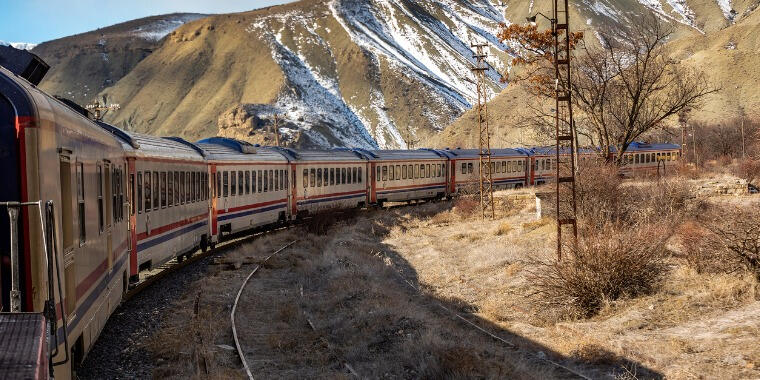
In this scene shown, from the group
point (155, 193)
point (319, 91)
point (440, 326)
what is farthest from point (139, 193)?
point (319, 91)

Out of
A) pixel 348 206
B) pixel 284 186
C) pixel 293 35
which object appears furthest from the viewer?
pixel 293 35

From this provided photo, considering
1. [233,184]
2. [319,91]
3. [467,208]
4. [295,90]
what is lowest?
[467,208]

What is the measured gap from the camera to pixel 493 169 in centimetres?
4556

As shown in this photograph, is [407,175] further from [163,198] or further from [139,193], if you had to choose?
[139,193]

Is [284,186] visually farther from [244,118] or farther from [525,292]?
[244,118]

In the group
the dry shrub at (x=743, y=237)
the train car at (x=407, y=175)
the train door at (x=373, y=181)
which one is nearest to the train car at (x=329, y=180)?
the train door at (x=373, y=181)

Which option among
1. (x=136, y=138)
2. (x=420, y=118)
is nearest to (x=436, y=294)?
(x=136, y=138)

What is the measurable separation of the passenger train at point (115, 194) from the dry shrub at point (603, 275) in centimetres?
801

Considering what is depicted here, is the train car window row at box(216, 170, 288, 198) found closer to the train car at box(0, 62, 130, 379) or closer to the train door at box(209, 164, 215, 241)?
the train door at box(209, 164, 215, 241)

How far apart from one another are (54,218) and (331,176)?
2769 cm

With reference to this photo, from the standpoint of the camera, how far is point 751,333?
10.3 meters

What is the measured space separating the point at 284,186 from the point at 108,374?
19403mm

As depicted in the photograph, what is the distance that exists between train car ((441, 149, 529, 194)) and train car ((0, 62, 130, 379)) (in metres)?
35.0

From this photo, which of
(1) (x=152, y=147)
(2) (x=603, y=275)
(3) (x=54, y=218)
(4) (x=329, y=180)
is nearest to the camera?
(3) (x=54, y=218)
